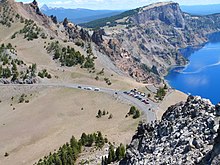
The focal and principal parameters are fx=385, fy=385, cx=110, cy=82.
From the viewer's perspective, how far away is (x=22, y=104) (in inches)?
4154

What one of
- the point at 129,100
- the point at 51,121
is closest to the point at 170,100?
the point at 129,100

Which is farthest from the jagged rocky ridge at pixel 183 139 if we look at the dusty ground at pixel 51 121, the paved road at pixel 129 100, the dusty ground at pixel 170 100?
the dusty ground at pixel 170 100

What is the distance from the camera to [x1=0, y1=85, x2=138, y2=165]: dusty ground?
74.2 m

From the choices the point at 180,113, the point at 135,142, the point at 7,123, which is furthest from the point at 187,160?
the point at 7,123

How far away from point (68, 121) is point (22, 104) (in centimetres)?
2193

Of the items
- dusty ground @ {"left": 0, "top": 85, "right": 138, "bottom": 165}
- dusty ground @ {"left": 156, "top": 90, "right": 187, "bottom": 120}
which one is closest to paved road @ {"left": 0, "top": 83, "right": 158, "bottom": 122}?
dusty ground @ {"left": 156, "top": 90, "right": 187, "bottom": 120}

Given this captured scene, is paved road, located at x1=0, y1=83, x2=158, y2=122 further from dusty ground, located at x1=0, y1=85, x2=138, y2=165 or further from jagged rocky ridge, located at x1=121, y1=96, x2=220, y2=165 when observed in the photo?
jagged rocky ridge, located at x1=121, y1=96, x2=220, y2=165

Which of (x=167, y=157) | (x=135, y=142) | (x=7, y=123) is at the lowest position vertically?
(x=7, y=123)

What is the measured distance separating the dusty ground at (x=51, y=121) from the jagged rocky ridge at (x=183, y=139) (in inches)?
965

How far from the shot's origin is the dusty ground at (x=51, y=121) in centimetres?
7419

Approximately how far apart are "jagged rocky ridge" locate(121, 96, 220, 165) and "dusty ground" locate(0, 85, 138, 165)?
2450cm

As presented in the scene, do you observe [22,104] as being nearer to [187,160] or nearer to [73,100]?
[73,100]

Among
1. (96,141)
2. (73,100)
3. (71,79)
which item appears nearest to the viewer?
(96,141)

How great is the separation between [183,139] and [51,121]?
60011 millimetres
